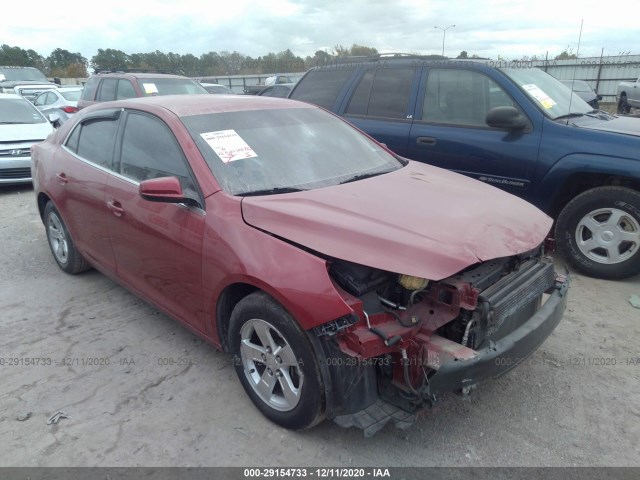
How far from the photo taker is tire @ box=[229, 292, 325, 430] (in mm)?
2402

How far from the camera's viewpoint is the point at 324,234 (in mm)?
2451

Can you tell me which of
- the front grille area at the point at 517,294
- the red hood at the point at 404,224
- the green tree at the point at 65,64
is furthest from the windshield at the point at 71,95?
the green tree at the point at 65,64

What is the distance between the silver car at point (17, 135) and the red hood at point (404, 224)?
7.26m

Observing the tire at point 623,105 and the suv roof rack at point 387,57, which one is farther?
the tire at point 623,105

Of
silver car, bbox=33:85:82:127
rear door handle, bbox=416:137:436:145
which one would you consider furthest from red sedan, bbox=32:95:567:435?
silver car, bbox=33:85:82:127

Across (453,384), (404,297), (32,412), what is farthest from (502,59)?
(32,412)

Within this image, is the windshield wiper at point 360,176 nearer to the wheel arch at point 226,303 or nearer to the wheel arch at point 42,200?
the wheel arch at point 226,303

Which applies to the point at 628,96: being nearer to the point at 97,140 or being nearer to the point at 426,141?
the point at 426,141

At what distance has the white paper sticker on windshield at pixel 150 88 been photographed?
9406mm

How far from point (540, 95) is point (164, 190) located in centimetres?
381

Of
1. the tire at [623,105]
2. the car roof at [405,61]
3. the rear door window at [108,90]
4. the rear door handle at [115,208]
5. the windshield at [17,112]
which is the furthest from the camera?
the tire at [623,105]

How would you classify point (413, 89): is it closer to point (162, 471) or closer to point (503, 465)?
point (503, 465)

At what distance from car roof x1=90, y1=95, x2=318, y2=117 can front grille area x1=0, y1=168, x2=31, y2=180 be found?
541cm

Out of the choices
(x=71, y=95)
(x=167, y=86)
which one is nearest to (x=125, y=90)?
(x=167, y=86)
